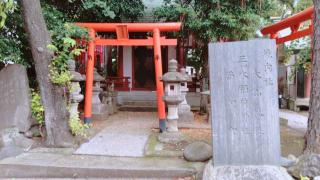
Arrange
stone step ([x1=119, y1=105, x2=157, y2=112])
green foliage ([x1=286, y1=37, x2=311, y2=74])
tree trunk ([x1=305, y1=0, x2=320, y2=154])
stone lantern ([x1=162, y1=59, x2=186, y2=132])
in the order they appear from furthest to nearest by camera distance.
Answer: green foliage ([x1=286, y1=37, x2=311, y2=74]) < stone step ([x1=119, y1=105, x2=157, y2=112]) < stone lantern ([x1=162, y1=59, x2=186, y2=132]) < tree trunk ([x1=305, y1=0, x2=320, y2=154])

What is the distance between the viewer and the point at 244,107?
533cm

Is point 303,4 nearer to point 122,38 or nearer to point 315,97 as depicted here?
point 122,38

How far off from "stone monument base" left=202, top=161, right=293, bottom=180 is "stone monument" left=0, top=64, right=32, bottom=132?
407 cm

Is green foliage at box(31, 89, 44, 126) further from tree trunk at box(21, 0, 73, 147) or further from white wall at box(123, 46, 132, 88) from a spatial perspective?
white wall at box(123, 46, 132, 88)

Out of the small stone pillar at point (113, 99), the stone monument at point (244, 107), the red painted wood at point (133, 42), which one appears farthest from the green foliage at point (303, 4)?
the stone monument at point (244, 107)

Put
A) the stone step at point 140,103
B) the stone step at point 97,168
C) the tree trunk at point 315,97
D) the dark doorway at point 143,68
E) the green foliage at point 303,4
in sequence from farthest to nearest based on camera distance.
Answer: the green foliage at point 303,4 < the dark doorway at point 143,68 < the stone step at point 140,103 < the stone step at point 97,168 < the tree trunk at point 315,97

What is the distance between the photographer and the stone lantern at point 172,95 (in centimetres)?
786

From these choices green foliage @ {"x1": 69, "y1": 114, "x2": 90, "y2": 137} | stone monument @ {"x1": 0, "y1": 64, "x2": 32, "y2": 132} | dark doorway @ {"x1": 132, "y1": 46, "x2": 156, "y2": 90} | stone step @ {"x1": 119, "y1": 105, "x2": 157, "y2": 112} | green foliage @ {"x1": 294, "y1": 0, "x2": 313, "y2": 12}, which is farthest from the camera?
green foliage @ {"x1": 294, "y1": 0, "x2": 313, "y2": 12}

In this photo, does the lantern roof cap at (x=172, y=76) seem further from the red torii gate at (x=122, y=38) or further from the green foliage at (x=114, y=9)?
the green foliage at (x=114, y=9)

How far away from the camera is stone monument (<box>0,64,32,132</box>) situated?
717 centimetres

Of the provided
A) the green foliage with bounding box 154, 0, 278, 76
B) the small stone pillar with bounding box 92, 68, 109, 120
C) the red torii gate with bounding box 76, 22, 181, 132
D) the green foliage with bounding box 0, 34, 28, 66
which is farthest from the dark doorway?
the green foliage with bounding box 0, 34, 28, 66

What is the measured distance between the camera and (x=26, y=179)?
6.13 meters

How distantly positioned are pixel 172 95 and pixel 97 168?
2.65 m

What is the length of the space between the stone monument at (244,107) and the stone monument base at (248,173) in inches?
0.6
